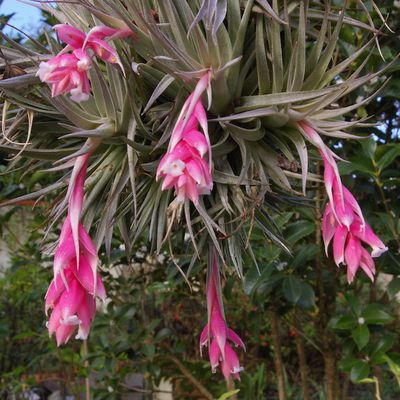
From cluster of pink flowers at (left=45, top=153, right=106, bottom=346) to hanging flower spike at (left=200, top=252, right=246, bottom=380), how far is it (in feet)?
0.68

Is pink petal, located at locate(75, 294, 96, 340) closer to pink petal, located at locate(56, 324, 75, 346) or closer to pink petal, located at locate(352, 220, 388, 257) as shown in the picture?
pink petal, located at locate(56, 324, 75, 346)

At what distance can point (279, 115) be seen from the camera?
62 cm

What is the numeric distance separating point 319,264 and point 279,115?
3.33 feet

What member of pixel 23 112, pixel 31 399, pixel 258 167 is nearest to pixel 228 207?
pixel 258 167

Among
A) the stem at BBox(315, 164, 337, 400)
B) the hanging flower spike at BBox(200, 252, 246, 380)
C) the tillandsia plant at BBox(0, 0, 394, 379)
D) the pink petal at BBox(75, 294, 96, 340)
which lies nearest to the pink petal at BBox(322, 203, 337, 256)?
the tillandsia plant at BBox(0, 0, 394, 379)

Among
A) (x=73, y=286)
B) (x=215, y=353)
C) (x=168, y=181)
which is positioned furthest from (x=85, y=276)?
(x=215, y=353)

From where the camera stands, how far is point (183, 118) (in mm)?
554

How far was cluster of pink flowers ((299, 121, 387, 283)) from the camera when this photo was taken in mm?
602

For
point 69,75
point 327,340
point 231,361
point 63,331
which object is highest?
point 69,75

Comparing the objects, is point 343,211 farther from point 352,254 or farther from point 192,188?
point 192,188

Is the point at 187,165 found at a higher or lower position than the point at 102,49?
lower

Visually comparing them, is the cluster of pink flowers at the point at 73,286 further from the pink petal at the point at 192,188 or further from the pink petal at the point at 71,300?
the pink petal at the point at 192,188

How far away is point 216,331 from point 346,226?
250mm

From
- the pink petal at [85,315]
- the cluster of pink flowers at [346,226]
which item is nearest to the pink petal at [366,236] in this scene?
the cluster of pink flowers at [346,226]
